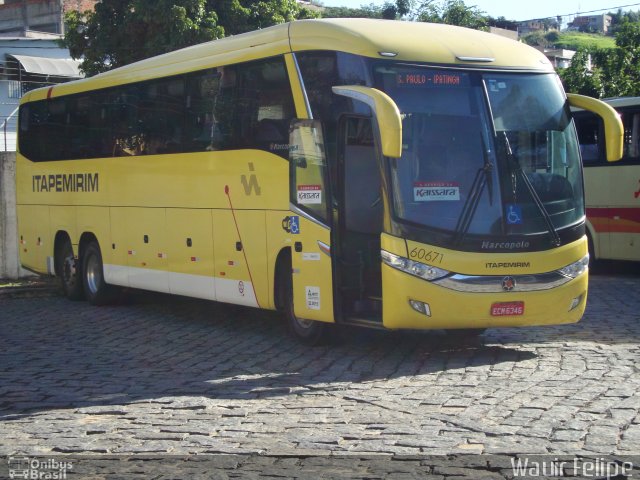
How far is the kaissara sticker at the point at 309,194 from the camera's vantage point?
11797 millimetres

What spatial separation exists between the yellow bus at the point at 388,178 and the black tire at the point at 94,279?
3.65 metres

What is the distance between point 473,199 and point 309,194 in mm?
1993

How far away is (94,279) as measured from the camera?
1802 cm

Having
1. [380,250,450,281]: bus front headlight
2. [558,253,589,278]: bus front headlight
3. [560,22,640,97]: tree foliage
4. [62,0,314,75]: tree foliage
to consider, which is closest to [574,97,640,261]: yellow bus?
[558,253,589,278]: bus front headlight

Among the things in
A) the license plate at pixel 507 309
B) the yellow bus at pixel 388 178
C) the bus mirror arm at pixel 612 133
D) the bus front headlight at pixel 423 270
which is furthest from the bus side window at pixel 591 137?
the bus front headlight at pixel 423 270

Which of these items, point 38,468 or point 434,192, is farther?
point 434,192

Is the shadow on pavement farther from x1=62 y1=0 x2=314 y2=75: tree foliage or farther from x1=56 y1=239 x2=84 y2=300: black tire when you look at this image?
x1=62 y1=0 x2=314 y2=75: tree foliage

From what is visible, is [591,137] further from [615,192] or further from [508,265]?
Answer: [508,265]

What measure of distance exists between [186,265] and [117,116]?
337 centimetres

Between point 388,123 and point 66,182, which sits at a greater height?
point 388,123

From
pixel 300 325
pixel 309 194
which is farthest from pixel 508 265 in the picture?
pixel 300 325

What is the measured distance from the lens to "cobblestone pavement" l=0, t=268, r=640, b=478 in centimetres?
775

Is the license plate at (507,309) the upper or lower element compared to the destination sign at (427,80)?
lower

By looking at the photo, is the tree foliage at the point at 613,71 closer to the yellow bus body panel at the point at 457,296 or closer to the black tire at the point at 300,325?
the black tire at the point at 300,325
